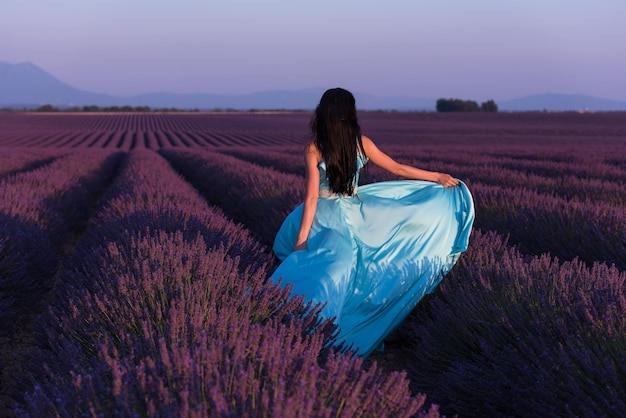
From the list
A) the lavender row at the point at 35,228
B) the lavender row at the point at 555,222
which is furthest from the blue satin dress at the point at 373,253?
the lavender row at the point at 35,228

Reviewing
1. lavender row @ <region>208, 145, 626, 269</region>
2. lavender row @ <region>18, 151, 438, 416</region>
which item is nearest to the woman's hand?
lavender row @ <region>208, 145, 626, 269</region>

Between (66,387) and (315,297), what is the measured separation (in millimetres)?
1415

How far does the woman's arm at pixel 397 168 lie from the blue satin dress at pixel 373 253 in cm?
6

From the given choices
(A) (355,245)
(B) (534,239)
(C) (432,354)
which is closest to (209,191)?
(B) (534,239)

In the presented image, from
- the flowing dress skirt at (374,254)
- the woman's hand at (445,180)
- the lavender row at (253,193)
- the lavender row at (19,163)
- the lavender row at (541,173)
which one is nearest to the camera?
the flowing dress skirt at (374,254)

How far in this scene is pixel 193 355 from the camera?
1.43 m

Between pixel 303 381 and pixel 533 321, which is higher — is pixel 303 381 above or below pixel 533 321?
above

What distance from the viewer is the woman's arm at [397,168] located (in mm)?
3168

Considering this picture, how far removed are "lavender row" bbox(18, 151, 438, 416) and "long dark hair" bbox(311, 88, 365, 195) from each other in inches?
31.3

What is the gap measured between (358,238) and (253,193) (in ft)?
11.7

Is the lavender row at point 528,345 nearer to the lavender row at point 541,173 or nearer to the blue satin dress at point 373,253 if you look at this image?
the blue satin dress at point 373,253

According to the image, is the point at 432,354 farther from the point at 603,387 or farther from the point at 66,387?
the point at 66,387

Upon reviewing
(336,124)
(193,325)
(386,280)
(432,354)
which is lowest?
(432,354)

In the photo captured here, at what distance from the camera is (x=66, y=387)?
4.68ft
